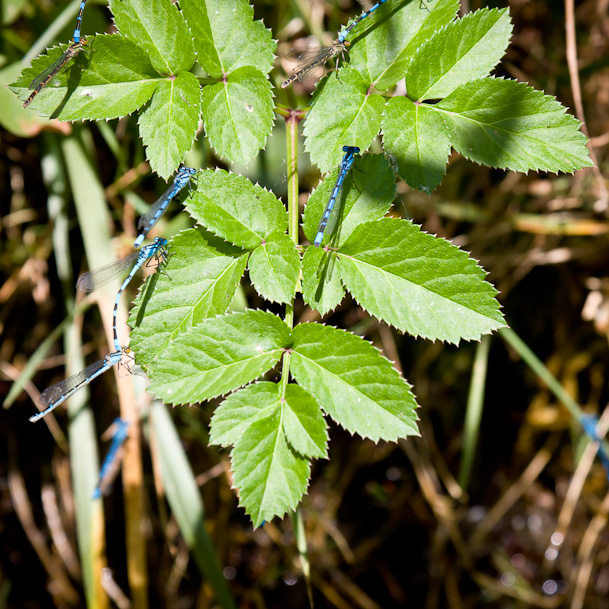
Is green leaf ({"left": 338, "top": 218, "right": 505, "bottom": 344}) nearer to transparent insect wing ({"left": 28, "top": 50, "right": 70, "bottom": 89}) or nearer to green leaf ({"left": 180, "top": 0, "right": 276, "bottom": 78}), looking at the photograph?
green leaf ({"left": 180, "top": 0, "right": 276, "bottom": 78})

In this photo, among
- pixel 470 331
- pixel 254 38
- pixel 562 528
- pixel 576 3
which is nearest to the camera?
pixel 470 331

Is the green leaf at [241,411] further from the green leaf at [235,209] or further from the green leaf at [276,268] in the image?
the green leaf at [235,209]

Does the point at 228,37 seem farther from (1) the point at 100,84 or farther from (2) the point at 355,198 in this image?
(2) the point at 355,198

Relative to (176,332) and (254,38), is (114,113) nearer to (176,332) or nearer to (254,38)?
(254,38)

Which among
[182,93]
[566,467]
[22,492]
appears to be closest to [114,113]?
[182,93]

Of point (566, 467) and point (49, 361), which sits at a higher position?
point (49, 361)

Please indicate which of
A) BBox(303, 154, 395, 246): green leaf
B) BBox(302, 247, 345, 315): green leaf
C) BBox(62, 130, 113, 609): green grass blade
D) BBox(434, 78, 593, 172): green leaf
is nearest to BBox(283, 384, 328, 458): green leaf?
BBox(302, 247, 345, 315): green leaf
